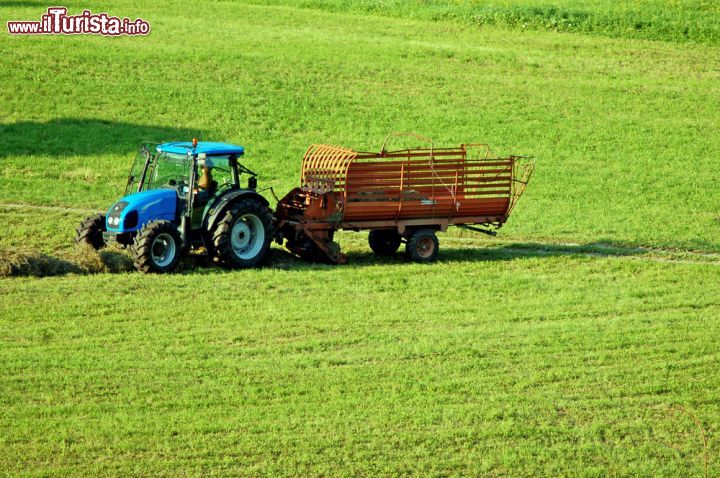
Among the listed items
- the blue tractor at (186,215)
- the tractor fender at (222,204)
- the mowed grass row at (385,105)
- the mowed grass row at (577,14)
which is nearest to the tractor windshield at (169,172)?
the blue tractor at (186,215)

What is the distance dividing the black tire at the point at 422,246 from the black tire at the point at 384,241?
A: 0.51 metres

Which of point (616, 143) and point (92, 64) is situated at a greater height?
point (92, 64)

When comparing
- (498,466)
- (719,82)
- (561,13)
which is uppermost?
(561,13)

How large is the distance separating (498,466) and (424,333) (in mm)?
4274

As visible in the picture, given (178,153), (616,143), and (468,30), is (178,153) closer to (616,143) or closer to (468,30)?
(616,143)

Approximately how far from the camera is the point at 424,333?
47.6 feet

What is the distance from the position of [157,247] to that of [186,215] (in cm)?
67

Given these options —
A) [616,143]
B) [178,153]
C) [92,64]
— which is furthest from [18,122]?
[616,143]

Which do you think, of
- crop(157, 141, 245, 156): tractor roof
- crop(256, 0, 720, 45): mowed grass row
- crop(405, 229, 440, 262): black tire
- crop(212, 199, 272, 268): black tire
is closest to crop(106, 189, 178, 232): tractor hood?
crop(157, 141, 245, 156): tractor roof

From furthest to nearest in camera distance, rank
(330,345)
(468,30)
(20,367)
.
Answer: (468,30)
(330,345)
(20,367)

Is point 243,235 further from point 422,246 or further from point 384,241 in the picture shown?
point 422,246

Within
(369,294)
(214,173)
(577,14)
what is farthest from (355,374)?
(577,14)

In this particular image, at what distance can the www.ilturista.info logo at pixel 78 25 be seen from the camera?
37.8 metres

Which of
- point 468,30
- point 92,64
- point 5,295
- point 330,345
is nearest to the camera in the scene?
point 330,345
